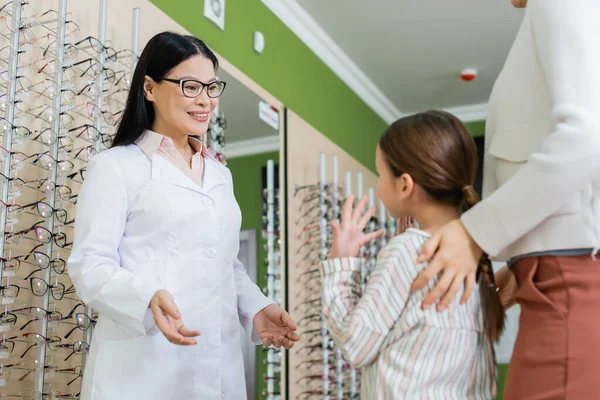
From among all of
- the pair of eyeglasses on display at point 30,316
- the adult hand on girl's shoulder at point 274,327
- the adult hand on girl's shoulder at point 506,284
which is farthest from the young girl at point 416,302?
the pair of eyeglasses on display at point 30,316

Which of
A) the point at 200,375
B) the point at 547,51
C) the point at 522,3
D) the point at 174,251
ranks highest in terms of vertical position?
the point at 522,3

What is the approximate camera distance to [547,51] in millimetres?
1170

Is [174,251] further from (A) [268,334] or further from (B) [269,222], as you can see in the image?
(B) [269,222]

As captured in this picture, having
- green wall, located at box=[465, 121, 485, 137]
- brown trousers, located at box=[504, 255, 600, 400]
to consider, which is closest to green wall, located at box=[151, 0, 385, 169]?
green wall, located at box=[465, 121, 485, 137]

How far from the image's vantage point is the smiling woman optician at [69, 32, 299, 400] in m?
1.32

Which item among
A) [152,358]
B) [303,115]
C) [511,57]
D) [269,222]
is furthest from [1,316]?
[303,115]

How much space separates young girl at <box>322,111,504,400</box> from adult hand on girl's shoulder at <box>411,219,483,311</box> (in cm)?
7

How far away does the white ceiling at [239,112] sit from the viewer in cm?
288

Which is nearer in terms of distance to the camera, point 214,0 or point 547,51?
point 547,51

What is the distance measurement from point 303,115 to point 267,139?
64 cm

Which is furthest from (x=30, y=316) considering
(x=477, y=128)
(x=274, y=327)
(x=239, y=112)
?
(x=477, y=128)

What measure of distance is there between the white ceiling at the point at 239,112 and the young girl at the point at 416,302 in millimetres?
1505

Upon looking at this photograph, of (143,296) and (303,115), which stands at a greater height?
(303,115)

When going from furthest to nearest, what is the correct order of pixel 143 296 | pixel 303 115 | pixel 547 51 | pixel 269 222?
pixel 303 115, pixel 269 222, pixel 143 296, pixel 547 51
